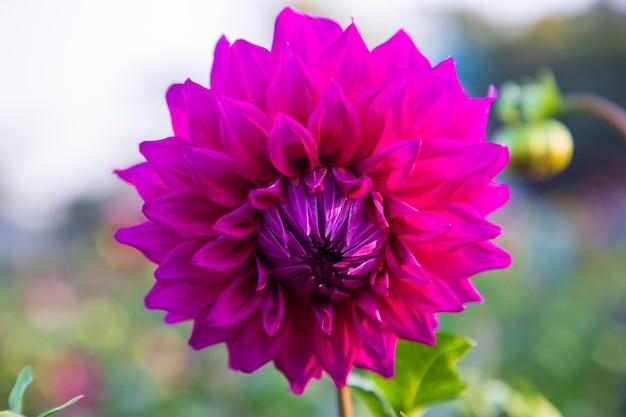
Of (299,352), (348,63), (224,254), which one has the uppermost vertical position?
(348,63)

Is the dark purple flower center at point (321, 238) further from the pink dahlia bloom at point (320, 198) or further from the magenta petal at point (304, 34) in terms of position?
the magenta petal at point (304, 34)

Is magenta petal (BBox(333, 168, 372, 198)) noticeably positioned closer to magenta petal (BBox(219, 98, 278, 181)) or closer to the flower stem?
magenta petal (BBox(219, 98, 278, 181))

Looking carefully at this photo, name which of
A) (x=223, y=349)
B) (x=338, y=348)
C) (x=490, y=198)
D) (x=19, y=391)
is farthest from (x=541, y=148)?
(x=223, y=349)

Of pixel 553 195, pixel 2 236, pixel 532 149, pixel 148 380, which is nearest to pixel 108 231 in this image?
pixel 148 380

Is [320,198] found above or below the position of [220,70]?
below

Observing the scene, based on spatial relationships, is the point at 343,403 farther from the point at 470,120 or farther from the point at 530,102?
the point at 530,102

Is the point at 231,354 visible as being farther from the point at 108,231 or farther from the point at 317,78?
the point at 108,231
